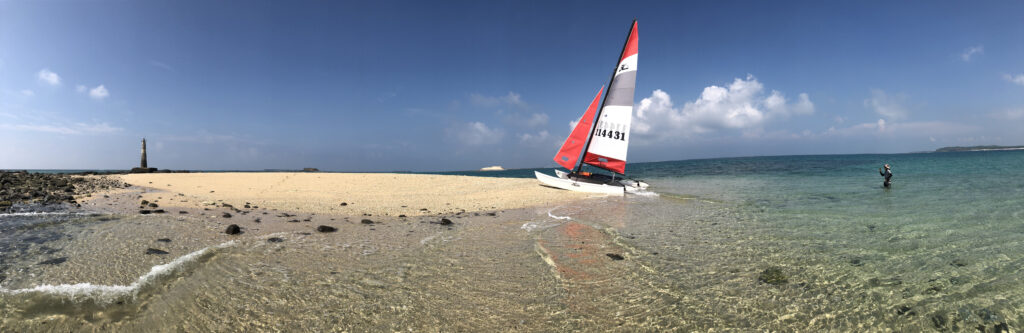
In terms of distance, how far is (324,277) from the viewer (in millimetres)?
5008

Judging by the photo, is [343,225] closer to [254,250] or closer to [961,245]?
[254,250]

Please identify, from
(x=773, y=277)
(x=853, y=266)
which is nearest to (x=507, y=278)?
(x=773, y=277)

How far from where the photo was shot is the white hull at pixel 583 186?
867 inches

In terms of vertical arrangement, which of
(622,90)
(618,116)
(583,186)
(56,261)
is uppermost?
(622,90)

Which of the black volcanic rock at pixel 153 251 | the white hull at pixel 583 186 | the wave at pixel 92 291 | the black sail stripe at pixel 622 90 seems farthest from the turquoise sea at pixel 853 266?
the black sail stripe at pixel 622 90

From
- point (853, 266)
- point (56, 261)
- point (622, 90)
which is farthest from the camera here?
point (622, 90)

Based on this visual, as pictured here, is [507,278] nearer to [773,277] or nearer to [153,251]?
[773,277]

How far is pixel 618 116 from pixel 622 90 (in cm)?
186

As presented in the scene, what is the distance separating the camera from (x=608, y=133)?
25734 mm

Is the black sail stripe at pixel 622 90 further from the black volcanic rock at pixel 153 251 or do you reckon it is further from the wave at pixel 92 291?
the wave at pixel 92 291

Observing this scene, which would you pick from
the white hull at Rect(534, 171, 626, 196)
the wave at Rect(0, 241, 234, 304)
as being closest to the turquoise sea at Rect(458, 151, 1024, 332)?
the wave at Rect(0, 241, 234, 304)

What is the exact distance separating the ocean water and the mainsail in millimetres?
17867

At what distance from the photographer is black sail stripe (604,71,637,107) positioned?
25016mm

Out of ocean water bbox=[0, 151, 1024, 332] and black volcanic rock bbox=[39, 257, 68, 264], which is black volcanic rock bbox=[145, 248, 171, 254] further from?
black volcanic rock bbox=[39, 257, 68, 264]
